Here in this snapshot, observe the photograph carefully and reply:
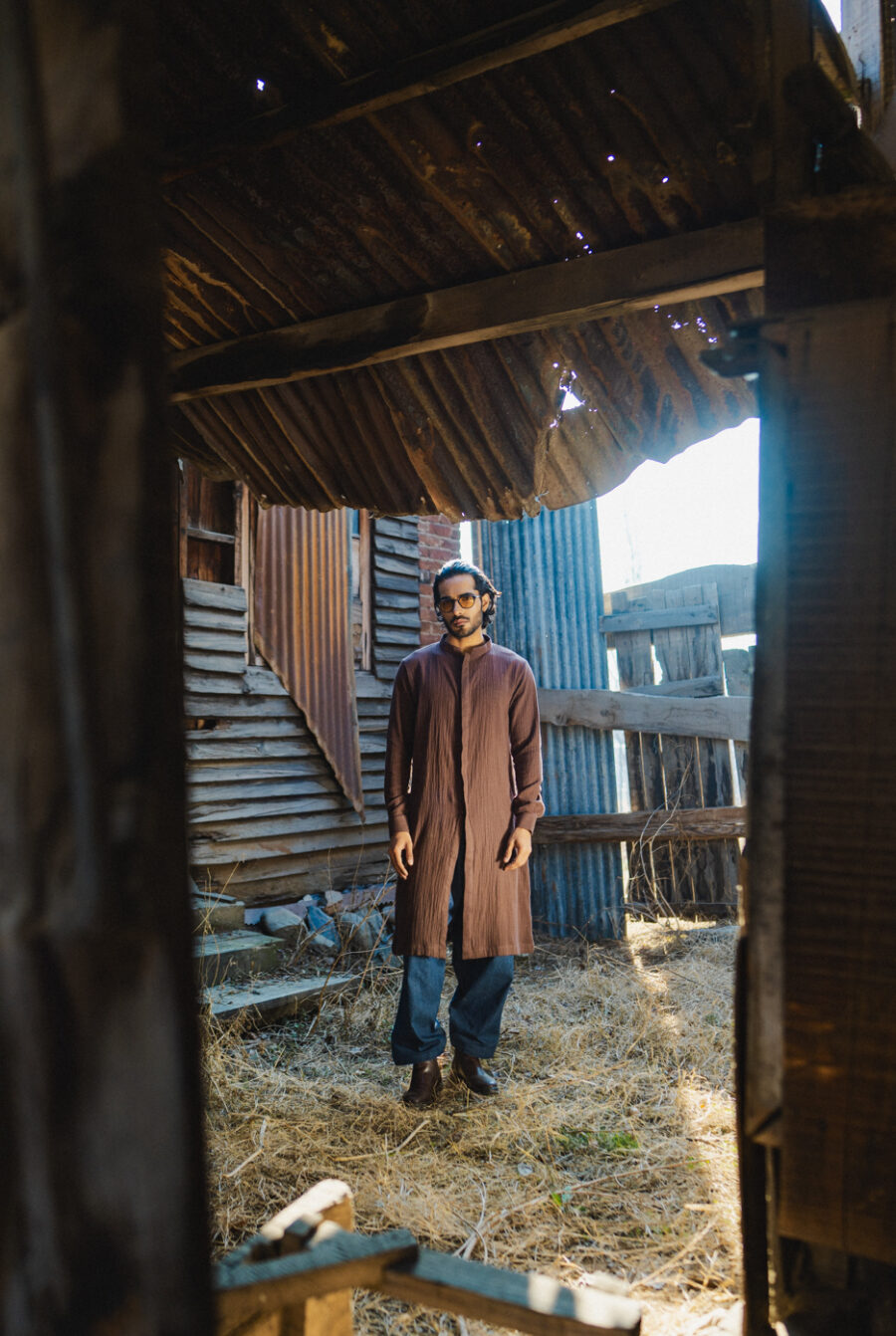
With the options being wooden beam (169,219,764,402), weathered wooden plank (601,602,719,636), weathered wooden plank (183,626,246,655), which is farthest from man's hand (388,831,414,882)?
weathered wooden plank (601,602,719,636)

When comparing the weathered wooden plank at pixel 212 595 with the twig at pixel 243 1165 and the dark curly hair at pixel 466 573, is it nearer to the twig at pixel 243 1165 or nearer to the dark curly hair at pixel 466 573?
the dark curly hair at pixel 466 573

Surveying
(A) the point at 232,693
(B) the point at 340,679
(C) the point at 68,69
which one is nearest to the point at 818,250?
(C) the point at 68,69

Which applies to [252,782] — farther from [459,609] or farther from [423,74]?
[423,74]

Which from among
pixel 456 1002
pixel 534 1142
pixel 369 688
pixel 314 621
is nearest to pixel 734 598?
pixel 369 688

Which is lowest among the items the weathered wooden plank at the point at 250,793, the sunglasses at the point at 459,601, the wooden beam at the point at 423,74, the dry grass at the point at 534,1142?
the dry grass at the point at 534,1142

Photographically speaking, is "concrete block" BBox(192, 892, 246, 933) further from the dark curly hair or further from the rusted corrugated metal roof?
the rusted corrugated metal roof

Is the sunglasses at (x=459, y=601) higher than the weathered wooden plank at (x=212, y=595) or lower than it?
lower

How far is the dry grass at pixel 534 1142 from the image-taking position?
7.99ft

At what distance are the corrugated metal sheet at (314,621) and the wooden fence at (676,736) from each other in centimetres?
154

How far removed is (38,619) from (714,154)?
191cm

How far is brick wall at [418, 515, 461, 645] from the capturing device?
7.34 meters

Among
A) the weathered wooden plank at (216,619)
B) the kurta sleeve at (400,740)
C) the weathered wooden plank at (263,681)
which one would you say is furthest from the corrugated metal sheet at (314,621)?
the kurta sleeve at (400,740)

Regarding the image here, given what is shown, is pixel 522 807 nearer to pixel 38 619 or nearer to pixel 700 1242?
pixel 700 1242

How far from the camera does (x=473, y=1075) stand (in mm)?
3574
